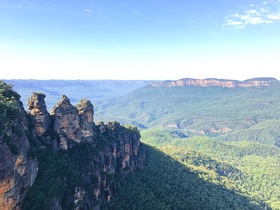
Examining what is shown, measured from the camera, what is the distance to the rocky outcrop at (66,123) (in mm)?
53719

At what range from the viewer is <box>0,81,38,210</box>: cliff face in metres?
32.7

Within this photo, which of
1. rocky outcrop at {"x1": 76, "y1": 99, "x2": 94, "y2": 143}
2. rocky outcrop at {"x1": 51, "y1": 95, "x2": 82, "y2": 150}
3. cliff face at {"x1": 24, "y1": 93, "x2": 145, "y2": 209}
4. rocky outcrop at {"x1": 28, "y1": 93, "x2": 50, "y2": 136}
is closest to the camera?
cliff face at {"x1": 24, "y1": 93, "x2": 145, "y2": 209}

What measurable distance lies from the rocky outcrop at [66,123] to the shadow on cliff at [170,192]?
45.1 ft

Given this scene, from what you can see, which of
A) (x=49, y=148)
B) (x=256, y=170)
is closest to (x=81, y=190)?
(x=49, y=148)

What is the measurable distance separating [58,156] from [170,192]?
1137 inches

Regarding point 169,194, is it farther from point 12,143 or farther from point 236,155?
point 236,155

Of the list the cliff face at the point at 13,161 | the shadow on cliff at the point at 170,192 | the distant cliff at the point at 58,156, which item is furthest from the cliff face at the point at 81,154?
the shadow on cliff at the point at 170,192

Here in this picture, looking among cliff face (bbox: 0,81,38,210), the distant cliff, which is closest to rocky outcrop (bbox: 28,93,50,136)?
the distant cliff

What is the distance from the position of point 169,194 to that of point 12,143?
132 feet

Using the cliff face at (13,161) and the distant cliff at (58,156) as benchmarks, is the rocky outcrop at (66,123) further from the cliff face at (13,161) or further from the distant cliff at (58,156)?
the cliff face at (13,161)

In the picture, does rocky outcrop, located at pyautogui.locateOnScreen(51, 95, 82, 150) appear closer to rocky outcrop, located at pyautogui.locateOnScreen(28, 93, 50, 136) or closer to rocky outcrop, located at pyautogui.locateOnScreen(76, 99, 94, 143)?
rocky outcrop, located at pyautogui.locateOnScreen(76, 99, 94, 143)

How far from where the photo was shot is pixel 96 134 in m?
64.1

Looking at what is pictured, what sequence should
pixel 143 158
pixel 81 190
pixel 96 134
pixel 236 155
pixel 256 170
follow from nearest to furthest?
1. pixel 81 190
2. pixel 96 134
3. pixel 143 158
4. pixel 256 170
5. pixel 236 155

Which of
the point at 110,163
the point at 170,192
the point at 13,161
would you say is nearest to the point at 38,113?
the point at 13,161
